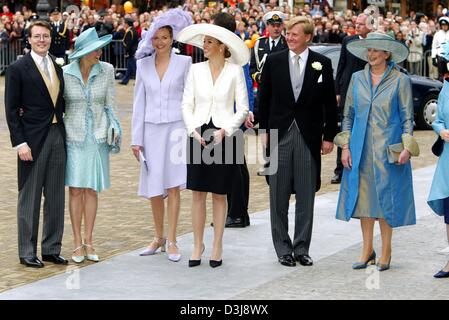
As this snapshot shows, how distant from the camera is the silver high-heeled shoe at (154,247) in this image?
9.19m

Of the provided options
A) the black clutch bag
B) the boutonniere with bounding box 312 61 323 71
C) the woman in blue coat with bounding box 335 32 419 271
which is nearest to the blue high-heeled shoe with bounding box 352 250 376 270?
the woman in blue coat with bounding box 335 32 419 271

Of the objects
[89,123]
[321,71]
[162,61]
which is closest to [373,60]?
[321,71]

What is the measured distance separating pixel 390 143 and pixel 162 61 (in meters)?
1.97

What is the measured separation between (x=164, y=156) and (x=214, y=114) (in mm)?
647

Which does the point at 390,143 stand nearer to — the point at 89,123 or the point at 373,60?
the point at 373,60

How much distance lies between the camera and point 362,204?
8.60 m

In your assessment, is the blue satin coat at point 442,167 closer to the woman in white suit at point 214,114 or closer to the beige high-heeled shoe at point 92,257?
the woman in white suit at point 214,114

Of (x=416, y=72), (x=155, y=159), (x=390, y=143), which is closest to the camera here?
(x=390, y=143)

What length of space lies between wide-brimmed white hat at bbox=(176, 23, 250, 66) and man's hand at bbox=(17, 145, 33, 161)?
4.96ft

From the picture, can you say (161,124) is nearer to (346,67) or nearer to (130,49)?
(346,67)

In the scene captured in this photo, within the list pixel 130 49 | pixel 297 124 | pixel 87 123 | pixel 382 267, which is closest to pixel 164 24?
pixel 87 123

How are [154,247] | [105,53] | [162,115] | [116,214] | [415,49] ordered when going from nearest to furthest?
[162,115] → [154,247] → [116,214] → [415,49] → [105,53]

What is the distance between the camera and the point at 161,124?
906 cm

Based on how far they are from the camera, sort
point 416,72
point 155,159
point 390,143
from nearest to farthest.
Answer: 1. point 390,143
2. point 155,159
3. point 416,72
